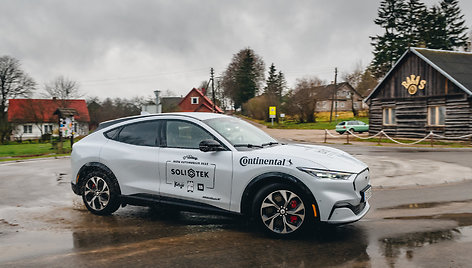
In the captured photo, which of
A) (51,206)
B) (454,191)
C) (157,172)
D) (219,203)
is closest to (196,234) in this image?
(219,203)

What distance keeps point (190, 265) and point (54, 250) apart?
185 centimetres

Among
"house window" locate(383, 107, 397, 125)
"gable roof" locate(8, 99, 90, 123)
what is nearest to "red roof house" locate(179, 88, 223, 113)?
"gable roof" locate(8, 99, 90, 123)

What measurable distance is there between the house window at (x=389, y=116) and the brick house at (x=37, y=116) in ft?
119

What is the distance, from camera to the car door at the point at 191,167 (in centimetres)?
535

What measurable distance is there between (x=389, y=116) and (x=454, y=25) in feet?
140

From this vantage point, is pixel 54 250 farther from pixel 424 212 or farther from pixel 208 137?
pixel 424 212

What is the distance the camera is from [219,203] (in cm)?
536

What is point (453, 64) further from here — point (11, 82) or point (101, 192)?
point (11, 82)

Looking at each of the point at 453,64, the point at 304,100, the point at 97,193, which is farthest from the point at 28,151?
the point at 304,100

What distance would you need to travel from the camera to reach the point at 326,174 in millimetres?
4840

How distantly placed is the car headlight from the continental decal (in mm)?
239

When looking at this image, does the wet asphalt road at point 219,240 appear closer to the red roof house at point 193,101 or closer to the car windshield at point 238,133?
the car windshield at point 238,133

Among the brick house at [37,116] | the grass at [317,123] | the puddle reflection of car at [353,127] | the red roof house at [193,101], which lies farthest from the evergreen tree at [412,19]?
the brick house at [37,116]

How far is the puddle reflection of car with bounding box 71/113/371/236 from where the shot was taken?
4863mm
